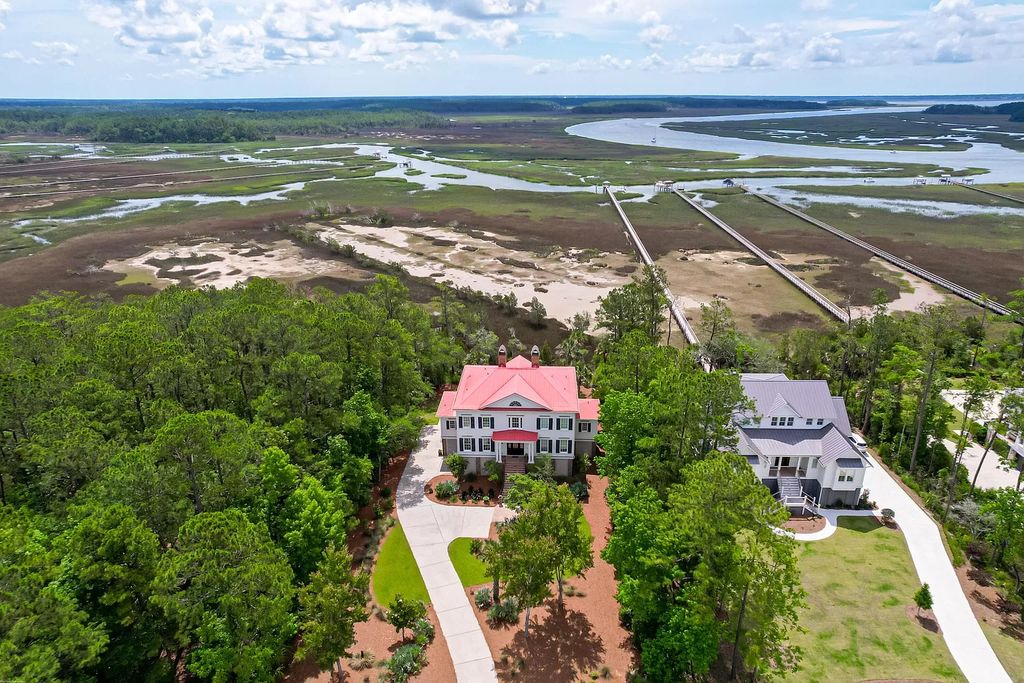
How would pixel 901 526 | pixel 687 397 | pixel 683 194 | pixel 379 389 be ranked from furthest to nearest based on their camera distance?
pixel 683 194, pixel 379 389, pixel 901 526, pixel 687 397

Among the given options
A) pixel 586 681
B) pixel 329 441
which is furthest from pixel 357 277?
pixel 586 681

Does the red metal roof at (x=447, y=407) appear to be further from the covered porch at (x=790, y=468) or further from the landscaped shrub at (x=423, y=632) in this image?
the covered porch at (x=790, y=468)

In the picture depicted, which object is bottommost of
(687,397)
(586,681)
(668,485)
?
(586,681)

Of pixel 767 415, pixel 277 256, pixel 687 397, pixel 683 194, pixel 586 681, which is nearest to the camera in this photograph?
pixel 586 681

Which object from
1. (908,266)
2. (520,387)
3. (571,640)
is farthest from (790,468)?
(908,266)

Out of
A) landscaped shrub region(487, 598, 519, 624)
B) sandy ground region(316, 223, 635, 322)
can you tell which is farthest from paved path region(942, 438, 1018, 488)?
sandy ground region(316, 223, 635, 322)

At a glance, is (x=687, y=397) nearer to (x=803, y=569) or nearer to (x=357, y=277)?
(x=803, y=569)
